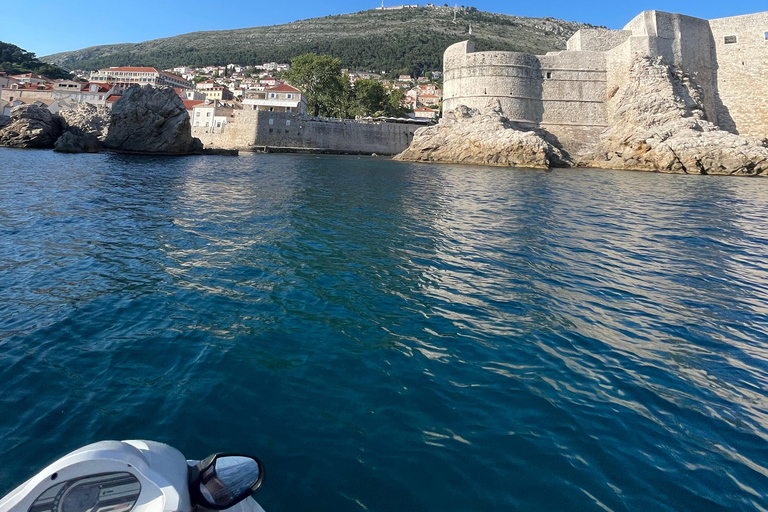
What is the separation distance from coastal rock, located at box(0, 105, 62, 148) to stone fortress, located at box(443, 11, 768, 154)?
31991 mm

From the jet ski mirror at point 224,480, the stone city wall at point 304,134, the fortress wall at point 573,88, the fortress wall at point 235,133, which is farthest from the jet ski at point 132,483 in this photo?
the fortress wall at point 235,133

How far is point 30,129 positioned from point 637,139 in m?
44.1

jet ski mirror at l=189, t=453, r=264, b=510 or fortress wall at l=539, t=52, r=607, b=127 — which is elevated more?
fortress wall at l=539, t=52, r=607, b=127

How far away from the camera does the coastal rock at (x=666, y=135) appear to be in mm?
26734

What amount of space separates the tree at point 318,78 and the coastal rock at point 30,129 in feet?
79.0

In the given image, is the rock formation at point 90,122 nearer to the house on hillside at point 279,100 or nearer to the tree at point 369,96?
the house on hillside at point 279,100

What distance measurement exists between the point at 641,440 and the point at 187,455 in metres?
3.02

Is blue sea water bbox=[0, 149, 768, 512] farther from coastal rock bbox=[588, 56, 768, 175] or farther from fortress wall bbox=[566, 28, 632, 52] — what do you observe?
fortress wall bbox=[566, 28, 632, 52]

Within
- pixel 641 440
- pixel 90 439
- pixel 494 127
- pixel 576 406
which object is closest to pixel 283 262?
pixel 90 439

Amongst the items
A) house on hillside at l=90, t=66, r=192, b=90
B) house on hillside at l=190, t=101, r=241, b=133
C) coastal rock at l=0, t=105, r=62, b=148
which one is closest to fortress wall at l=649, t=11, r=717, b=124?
house on hillside at l=190, t=101, r=241, b=133

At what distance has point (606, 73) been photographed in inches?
1366

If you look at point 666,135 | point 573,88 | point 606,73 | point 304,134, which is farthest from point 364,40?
point 666,135

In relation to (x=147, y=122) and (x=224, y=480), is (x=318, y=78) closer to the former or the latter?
(x=147, y=122)

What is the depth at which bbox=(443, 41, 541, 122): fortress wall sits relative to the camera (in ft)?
113
